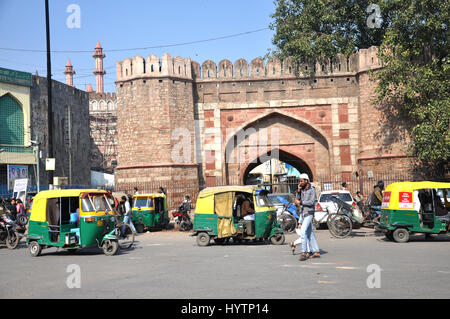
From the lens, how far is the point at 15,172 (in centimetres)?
3184

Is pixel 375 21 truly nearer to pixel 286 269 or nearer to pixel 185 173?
pixel 185 173

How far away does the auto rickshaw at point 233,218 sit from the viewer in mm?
11952


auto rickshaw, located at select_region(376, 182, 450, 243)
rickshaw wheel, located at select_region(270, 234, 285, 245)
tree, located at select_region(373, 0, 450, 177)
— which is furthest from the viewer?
tree, located at select_region(373, 0, 450, 177)

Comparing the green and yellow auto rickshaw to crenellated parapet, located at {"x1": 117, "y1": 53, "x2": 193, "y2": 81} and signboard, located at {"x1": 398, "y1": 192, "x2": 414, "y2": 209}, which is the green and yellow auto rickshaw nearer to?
crenellated parapet, located at {"x1": 117, "y1": 53, "x2": 193, "y2": 81}

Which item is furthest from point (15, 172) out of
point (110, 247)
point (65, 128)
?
point (110, 247)

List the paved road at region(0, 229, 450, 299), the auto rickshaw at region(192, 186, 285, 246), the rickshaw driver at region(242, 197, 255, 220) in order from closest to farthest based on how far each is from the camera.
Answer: the paved road at region(0, 229, 450, 299), the auto rickshaw at region(192, 186, 285, 246), the rickshaw driver at region(242, 197, 255, 220)

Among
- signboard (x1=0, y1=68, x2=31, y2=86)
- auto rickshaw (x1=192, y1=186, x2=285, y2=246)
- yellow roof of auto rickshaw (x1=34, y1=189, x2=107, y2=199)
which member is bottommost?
auto rickshaw (x1=192, y1=186, x2=285, y2=246)

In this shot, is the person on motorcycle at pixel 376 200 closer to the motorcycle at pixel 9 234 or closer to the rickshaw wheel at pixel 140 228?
the rickshaw wheel at pixel 140 228

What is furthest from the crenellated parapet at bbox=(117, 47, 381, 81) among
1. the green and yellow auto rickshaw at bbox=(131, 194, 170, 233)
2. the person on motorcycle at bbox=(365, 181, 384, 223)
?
the person on motorcycle at bbox=(365, 181, 384, 223)

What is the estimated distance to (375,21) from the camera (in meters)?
25.2

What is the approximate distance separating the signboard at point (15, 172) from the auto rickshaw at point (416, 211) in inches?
Result: 980

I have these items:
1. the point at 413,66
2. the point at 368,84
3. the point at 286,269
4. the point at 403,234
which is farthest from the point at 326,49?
the point at 286,269

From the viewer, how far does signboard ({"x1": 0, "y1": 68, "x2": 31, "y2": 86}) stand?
3141 cm

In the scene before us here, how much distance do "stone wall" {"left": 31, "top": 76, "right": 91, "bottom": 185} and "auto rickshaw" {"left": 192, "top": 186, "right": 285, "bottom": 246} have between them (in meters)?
21.9
